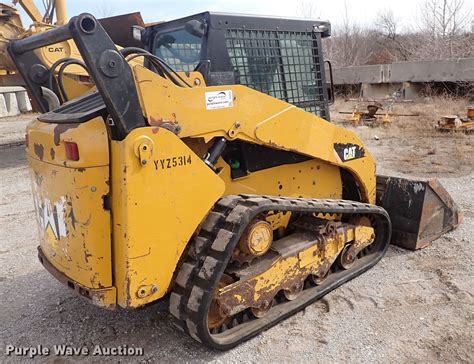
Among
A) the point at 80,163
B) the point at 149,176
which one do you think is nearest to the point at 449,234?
the point at 149,176

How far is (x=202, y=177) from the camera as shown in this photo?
258cm

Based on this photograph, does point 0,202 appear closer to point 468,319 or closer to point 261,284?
point 261,284

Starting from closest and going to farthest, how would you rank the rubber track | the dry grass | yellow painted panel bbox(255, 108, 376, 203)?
the rubber track
yellow painted panel bbox(255, 108, 376, 203)
the dry grass

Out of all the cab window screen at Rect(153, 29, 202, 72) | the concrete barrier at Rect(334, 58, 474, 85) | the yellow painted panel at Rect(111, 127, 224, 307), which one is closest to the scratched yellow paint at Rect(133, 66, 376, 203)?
the yellow painted panel at Rect(111, 127, 224, 307)

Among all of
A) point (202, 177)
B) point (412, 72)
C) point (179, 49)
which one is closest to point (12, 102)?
point (412, 72)

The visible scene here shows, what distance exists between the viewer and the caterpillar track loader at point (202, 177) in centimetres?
232

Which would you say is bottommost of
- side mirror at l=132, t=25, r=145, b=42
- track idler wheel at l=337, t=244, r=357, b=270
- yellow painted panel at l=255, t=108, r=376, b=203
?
track idler wheel at l=337, t=244, r=357, b=270

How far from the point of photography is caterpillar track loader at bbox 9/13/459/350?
2318 millimetres

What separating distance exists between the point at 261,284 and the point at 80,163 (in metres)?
1.35

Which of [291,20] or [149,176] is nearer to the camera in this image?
[149,176]

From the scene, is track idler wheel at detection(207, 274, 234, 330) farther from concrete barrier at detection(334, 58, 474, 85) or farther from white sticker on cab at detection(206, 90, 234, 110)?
concrete barrier at detection(334, 58, 474, 85)

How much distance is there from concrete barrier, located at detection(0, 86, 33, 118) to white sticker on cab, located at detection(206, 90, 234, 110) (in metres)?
17.0

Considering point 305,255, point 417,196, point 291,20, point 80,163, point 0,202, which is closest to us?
point 80,163

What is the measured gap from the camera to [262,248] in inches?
113
